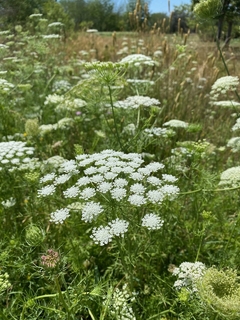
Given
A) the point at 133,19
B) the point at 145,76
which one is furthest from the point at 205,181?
the point at 133,19

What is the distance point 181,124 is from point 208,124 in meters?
2.25

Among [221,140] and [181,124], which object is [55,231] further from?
[221,140]

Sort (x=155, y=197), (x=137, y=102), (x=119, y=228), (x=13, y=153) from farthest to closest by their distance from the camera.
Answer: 1. (x=137, y=102)
2. (x=13, y=153)
3. (x=155, y=197)
4. (x=119, y=228)

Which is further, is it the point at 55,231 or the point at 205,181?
the point at 55,231

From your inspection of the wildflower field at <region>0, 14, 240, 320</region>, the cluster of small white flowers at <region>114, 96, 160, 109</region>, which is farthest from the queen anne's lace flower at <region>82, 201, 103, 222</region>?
the cluster of small white flowers at <region>114, 96, 160, 109</region>

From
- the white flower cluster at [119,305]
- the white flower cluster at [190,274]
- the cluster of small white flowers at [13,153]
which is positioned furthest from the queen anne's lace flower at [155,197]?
the cluster of small white flowers at [13,153]

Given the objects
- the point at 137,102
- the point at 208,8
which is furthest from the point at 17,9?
the point at 208,8

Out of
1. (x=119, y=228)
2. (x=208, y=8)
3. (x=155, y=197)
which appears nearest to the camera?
(x=119, y=228)

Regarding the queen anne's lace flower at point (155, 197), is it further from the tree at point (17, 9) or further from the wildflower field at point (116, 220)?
the tree at point (17, 9)

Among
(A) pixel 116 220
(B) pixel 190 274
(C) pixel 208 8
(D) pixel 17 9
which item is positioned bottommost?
(B) pixel 190 274

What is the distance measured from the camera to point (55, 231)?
333 cm

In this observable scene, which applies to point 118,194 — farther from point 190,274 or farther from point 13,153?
point 13,153

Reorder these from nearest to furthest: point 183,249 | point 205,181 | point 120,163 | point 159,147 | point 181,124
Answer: point 120,163 < point 205,181 < point 183,249 < point 181,124 < point 159,147

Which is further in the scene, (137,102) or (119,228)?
(137,102)
